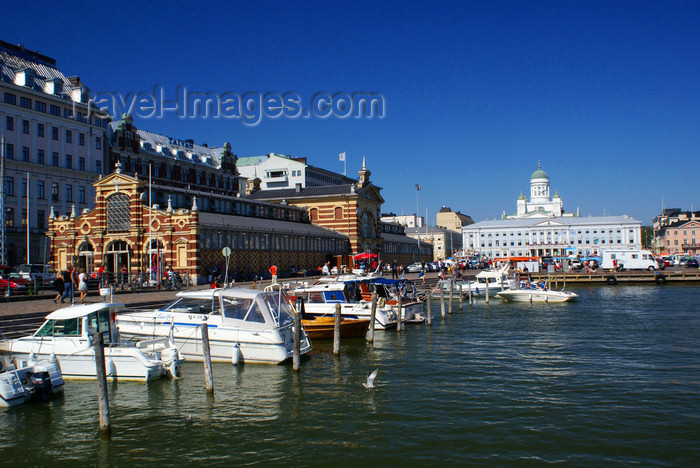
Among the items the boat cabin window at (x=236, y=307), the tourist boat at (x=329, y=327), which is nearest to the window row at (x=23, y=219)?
the tourist boat at (x=329, y=327)

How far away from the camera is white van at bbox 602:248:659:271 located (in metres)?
86.3

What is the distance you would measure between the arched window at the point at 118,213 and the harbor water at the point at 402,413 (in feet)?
119

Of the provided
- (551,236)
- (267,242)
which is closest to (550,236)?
(551,236)

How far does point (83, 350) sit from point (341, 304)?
51.7ft

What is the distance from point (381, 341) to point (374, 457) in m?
16.9

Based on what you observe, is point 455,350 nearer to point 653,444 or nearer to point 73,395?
point 653,444

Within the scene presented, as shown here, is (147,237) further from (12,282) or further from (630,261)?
(630,261)

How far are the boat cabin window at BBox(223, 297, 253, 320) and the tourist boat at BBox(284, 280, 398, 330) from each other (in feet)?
29.8

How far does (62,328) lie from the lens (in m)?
21.8

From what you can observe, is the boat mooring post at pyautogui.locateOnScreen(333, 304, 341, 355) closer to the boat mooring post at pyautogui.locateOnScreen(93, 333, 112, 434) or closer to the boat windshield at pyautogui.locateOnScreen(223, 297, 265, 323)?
the boat windshield at pyautogui.locateOnScreen(223, 297, 265, 323)

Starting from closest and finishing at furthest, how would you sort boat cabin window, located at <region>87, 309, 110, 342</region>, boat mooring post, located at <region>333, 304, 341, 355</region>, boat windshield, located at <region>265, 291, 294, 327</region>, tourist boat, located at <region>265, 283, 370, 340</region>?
boat cabin window, located at <region>87, 309, 110, 342</region>
boat windshield, located at <region>265, 291, 294, 327</region>
boat mooring post, located at <region>333, 304, 341, 355</region>
tourist boat, located at <region>265, 283, 370, 340</region>

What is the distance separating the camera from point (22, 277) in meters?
43.5

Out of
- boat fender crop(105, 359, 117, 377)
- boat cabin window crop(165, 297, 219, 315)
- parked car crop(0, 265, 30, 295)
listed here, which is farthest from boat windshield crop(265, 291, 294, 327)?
parked car crop(0, 265, 30, 295)

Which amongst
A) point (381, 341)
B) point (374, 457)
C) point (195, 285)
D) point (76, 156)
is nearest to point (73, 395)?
point (374, 457)
